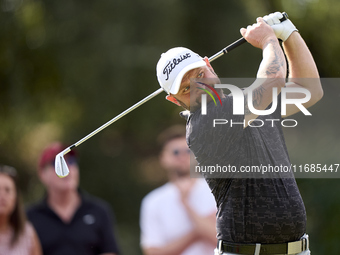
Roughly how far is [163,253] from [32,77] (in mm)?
5260

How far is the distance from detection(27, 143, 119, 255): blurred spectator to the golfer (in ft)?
6.59

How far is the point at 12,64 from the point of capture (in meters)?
8.45

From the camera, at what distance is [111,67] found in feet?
26.9

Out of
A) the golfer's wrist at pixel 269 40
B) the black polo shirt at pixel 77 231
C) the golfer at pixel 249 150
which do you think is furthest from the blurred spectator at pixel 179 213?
the golfer's wrist at pixel 269 40

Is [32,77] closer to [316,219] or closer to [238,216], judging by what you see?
[316,219]

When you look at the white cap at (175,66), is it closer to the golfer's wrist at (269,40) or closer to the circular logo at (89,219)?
the golfer's wrist at (269,40)

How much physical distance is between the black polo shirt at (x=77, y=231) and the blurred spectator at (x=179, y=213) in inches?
18.6

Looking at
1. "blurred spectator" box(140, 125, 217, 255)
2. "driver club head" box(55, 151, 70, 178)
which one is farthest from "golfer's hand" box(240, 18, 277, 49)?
→ "blurred spectator" box(140, 125, 217, 255)

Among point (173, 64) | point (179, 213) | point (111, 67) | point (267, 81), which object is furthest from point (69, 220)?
point (111, 67)

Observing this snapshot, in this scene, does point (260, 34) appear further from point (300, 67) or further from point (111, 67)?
point (111, 67)

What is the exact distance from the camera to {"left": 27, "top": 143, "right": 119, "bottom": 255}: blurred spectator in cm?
434

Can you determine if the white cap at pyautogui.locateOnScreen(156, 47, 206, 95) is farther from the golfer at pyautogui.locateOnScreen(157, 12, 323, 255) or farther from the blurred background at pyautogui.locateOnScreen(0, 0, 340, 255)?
the blurred background at pyautogui.locateOnScreen(0, 0, 340, 255)

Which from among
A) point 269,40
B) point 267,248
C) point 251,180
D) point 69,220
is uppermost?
point 269,40

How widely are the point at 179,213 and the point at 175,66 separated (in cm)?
164
